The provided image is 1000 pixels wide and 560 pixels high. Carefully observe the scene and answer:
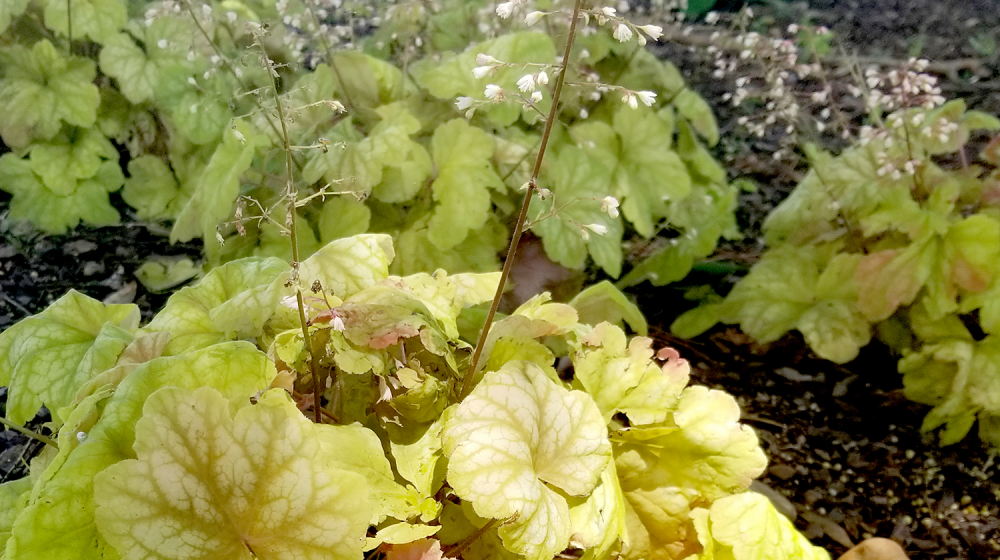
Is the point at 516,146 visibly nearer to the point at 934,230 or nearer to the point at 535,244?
the point at 535,244

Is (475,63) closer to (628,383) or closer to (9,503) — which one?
(628,383)

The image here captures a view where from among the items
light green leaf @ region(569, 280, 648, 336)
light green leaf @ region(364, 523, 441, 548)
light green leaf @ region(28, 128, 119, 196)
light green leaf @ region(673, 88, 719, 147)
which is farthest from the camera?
light green leaf @ region(673, 88, 719, 147)

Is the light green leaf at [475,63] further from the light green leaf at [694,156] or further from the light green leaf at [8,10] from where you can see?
the light green leaf at [8,10]

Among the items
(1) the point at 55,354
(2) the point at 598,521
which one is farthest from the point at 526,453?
(1) the point at 55,354

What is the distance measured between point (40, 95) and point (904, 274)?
241 centimetres

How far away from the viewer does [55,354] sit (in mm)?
1057

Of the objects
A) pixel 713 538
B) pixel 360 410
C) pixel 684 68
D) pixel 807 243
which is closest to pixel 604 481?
pixel 713 538

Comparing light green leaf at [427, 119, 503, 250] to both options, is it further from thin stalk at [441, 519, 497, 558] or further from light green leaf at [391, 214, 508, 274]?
thin stalk at [441, 519, 497, 558]

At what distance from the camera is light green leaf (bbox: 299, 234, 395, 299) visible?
108cm

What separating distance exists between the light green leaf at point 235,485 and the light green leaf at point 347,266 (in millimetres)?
333

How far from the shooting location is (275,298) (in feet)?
3.25

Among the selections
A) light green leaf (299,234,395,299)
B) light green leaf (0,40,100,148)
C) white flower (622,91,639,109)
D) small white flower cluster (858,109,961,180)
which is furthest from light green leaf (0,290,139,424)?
small white flower cluster (858,109,961,180)

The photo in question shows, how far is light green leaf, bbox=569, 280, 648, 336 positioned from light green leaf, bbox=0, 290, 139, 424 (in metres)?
0.80

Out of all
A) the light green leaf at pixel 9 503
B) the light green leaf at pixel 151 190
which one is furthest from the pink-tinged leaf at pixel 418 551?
the light green leaf at pixel 151 190
